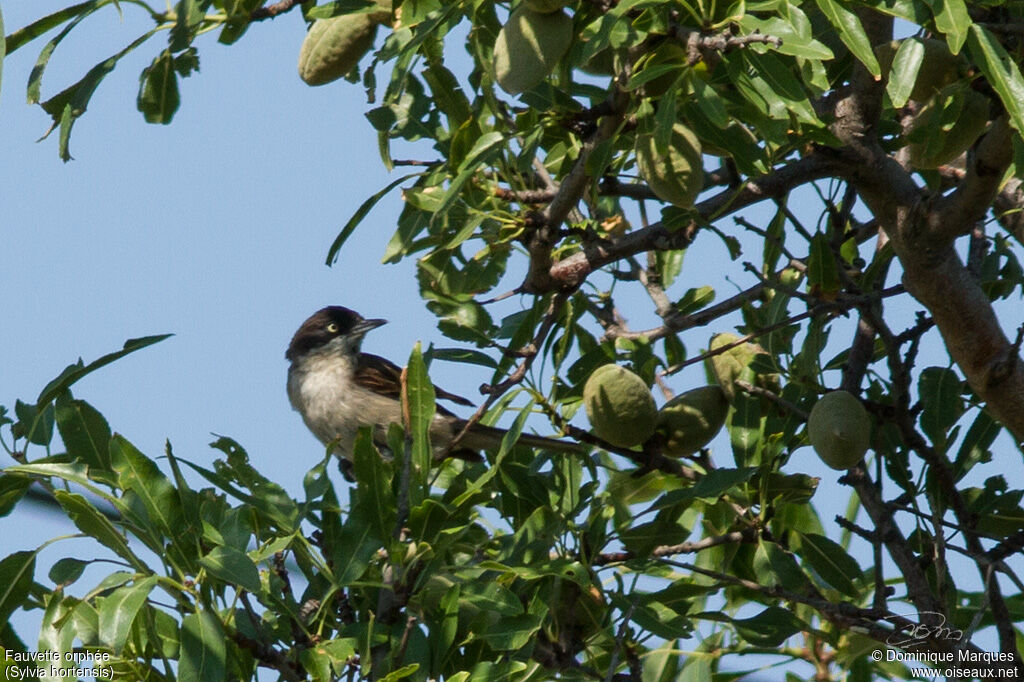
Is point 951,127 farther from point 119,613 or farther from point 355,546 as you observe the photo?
point 119,613

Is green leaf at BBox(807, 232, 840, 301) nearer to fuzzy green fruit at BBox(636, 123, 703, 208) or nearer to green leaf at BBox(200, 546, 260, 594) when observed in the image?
fuzzy green fruit at BBox(636, 123, 703, 208)

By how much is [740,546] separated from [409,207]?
159cm

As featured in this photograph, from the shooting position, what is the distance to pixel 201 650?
2637 millimetres

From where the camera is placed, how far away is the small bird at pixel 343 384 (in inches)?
280

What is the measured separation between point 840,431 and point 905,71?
3.86 ft

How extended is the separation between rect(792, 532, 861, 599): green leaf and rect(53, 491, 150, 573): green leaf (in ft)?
6.91

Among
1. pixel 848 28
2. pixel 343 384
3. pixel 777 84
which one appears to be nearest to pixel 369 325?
pixel 343 384

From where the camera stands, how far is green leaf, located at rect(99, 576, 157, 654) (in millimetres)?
2436

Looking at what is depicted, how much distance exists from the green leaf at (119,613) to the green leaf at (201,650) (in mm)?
154

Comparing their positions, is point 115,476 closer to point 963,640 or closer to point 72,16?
point 72,16

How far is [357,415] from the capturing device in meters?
7.27

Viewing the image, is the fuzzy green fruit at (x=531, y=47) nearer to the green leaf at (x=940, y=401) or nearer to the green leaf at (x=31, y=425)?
the green leaf at (x=31, y=425)

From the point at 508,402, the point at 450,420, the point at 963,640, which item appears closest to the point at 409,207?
the point at 508,402

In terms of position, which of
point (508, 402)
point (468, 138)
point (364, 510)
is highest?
point (468, 138)
